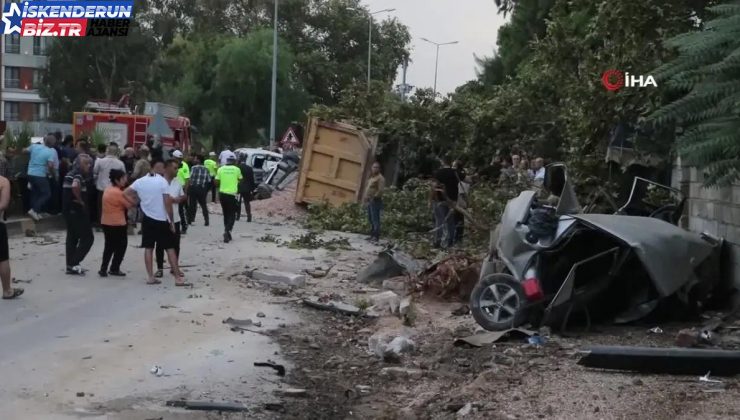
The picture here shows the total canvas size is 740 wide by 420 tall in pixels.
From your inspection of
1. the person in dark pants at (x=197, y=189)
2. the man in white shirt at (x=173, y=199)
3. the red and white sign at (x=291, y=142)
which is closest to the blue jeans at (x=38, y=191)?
the person in dark pants at (x=197, y=189)

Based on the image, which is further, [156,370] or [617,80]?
[617,80]

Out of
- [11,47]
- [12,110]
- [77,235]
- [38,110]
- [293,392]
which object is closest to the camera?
[293,392]

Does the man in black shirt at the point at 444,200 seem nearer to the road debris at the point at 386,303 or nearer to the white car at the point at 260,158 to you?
the road debris at the point at 386,303

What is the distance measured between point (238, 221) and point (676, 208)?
1456 centimetres

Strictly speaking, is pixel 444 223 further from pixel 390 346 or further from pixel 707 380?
pixel 707 380

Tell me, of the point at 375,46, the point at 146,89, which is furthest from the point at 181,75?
the point at 375,46

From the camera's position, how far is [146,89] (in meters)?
65.6

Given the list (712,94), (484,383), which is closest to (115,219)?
(484,383)

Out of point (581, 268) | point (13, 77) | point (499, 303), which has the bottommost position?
point (499, 303)

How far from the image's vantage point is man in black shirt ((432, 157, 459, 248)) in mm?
19125

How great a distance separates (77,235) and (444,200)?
304 inches

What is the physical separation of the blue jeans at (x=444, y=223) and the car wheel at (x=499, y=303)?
8.46 metres

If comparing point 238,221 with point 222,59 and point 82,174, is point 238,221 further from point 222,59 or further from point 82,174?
point 222,59

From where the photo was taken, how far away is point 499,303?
33.7 feet
